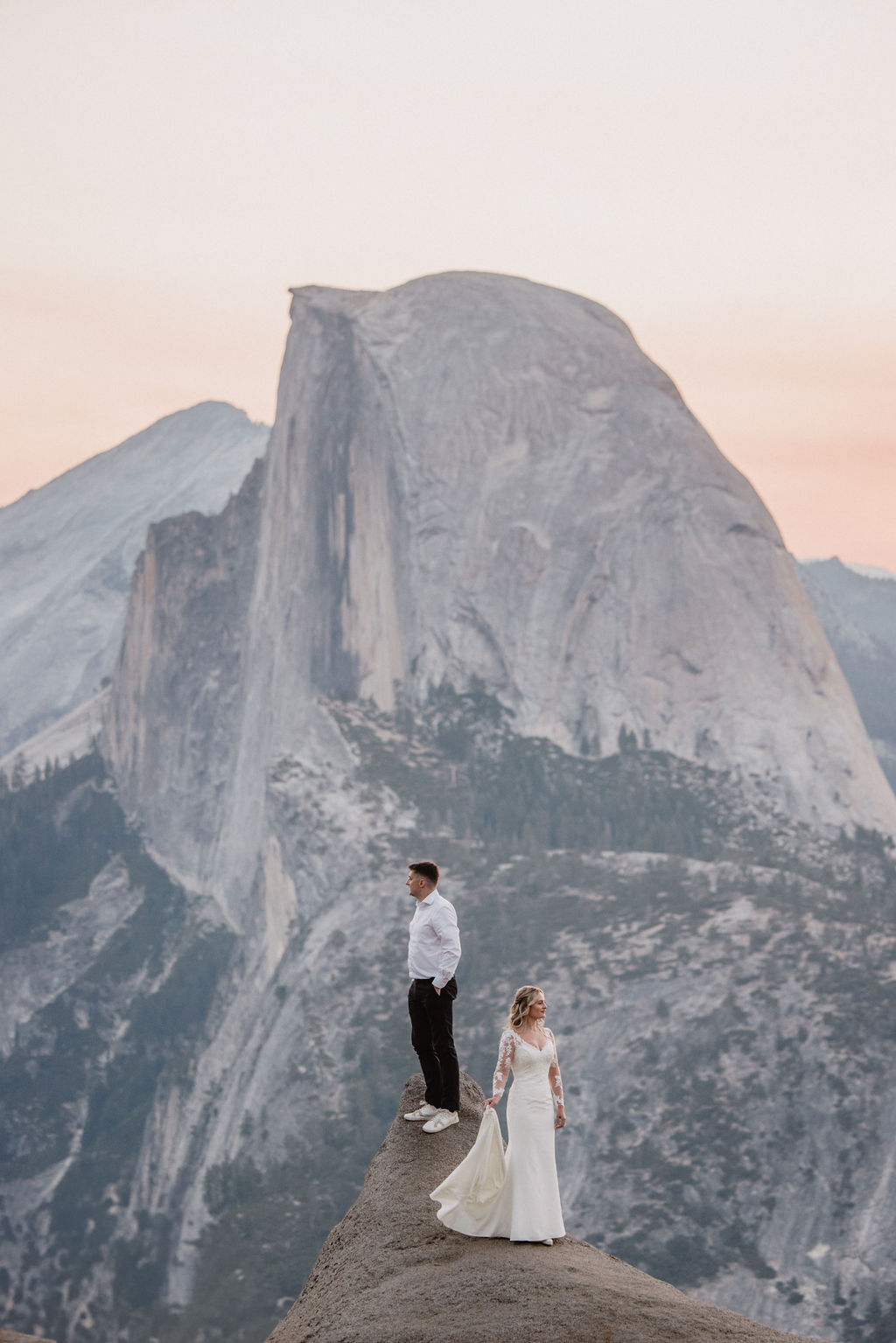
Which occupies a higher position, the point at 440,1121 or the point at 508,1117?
Result: the point at 508,1117

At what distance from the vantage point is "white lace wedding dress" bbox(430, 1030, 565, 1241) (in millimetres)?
12594

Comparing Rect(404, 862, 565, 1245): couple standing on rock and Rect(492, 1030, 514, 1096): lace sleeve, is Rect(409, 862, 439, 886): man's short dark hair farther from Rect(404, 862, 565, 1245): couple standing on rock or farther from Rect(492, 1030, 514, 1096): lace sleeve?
Rect(492, 1030, 514, 1096): lace sleeve

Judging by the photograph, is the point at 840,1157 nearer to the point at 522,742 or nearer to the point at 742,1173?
the point at 742,1173

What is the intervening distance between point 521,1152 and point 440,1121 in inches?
105

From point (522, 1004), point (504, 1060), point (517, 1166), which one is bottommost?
point (517, 1166)

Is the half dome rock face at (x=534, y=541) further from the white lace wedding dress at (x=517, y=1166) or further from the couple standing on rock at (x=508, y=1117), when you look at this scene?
the white lace wedding dress at (x=517, y=1166)

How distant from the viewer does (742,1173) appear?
6119cm

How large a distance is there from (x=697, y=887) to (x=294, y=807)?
2839cm

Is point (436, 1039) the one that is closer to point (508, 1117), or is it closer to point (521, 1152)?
point (521, 1152)

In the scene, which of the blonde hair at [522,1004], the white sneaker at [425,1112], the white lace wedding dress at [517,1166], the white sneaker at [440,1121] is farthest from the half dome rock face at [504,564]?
the blonde hair at [522,1004]

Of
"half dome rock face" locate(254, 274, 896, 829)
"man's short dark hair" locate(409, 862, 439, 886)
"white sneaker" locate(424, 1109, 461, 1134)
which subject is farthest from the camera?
"half dome rock face" locate(254, 274, 896, 829)

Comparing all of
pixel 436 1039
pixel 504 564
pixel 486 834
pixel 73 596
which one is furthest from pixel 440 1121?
pixel 73 596

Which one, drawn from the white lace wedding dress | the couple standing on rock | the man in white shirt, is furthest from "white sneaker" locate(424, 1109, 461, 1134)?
the white lace wedding dress

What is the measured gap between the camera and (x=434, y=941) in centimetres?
1390
